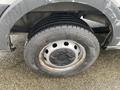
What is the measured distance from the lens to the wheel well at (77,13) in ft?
8.27

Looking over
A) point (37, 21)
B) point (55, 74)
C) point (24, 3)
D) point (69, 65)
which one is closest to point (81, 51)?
point (69, 65)

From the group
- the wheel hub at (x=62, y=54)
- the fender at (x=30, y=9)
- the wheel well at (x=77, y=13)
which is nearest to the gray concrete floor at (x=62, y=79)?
the wheel hub at (x=62, y=54)

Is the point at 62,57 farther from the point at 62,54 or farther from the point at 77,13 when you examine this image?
the point at 77,13

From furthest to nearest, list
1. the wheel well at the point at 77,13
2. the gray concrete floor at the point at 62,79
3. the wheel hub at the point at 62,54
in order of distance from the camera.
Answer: the gray concrete floor at the point at 62,79 → the wheel hub at the point at 62,54 → the wheel well at the point at 77,13

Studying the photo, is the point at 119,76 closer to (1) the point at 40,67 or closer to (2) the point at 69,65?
(2) the point at 69,65

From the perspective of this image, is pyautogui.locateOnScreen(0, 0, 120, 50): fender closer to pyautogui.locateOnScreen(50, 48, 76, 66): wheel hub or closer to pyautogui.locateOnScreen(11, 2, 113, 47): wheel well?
pyautogui.locateOnScreen(11, 2, 113, 47): wheel well

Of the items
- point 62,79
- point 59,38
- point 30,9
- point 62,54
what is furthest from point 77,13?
point 62,79

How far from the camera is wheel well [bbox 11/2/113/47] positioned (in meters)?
2.52

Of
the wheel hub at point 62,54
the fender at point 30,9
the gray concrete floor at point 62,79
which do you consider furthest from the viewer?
the gray concrete floor at point 62,79

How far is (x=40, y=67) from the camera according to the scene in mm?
2885

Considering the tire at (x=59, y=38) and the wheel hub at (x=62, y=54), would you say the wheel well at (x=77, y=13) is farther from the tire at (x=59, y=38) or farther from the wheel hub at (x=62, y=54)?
the wheel hub at (x=62, y=54)

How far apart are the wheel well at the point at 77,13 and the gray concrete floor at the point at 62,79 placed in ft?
1.28

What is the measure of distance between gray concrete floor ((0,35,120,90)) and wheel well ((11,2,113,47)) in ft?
1.28

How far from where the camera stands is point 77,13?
2.77m
